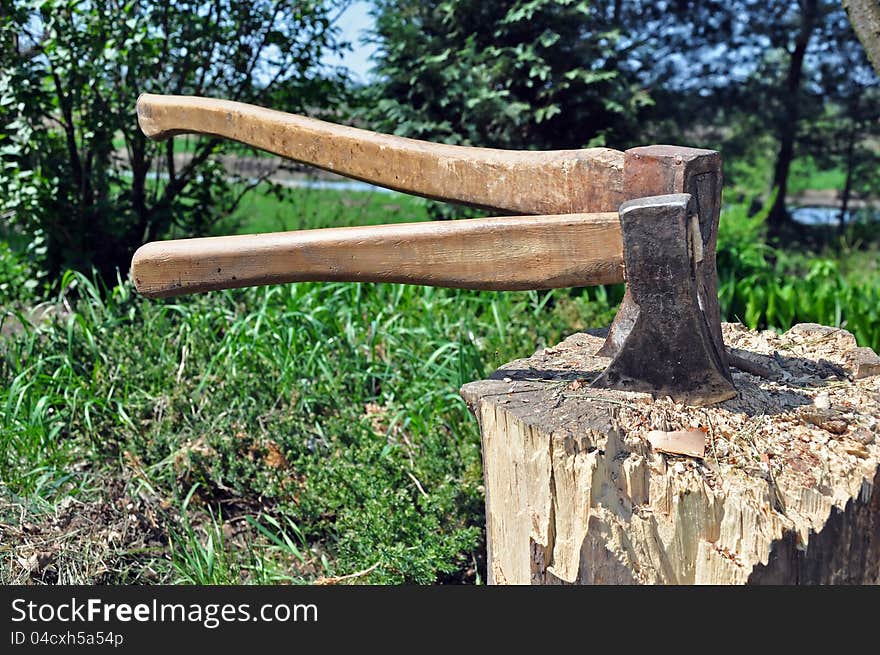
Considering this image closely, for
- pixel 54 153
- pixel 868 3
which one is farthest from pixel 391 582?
pixel 54 153

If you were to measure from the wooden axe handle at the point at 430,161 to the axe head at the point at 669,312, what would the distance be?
23 cm

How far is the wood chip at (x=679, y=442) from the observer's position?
169 centimetres

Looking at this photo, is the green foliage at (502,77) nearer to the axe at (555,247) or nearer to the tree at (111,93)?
the tree at (111,93)

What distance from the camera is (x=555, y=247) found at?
5.96ft

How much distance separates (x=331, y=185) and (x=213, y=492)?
5137 mm

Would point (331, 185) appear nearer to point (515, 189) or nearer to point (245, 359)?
point (245, 359)

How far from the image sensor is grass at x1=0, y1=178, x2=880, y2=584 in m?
2.51

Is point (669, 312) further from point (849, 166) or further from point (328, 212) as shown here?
point (849, 166)

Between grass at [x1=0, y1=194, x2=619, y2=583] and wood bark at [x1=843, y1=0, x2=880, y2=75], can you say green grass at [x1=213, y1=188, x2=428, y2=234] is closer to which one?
grass at [x1=0, y1=194, x2=619, y2=583]

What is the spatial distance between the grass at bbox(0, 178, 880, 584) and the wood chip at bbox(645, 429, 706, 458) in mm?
883

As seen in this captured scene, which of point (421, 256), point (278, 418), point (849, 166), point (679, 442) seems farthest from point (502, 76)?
point (849, 166)

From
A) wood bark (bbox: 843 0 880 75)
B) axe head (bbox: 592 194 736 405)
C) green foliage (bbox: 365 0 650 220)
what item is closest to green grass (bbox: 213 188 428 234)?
green foliage (bbox: 365 0 650 220)

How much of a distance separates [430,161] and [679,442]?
91 cm

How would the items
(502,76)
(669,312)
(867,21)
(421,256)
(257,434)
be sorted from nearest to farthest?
→ (669,312) → (421,256) → (257,434) → (867,21) → (502,76)
